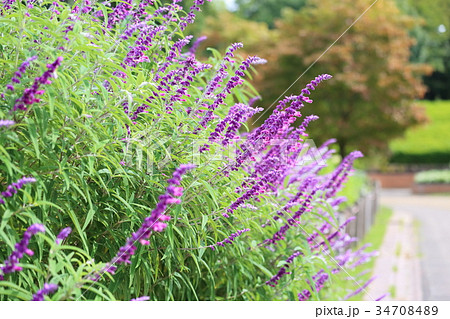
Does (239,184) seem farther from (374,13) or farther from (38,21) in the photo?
(374,13)

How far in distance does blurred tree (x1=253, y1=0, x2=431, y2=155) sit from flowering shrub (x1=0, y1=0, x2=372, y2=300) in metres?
18.0

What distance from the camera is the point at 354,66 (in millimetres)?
21484

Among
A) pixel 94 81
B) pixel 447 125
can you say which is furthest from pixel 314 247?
pixel 447 125

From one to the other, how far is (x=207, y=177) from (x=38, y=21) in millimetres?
1076

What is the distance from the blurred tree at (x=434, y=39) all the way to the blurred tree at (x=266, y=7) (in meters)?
13.2

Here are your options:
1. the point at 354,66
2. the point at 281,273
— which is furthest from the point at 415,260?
the point at 354,66

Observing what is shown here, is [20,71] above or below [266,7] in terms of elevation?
below

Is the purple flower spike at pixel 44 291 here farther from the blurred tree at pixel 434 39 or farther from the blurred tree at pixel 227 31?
the blurred tree at pixel 227 31

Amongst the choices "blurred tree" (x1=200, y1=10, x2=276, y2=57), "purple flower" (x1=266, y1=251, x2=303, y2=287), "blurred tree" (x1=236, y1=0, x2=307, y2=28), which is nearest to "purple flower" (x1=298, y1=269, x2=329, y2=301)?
"purple flower" (x1=266, y1=251, x2=303, y2=287)

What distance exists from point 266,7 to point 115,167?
2140 inches

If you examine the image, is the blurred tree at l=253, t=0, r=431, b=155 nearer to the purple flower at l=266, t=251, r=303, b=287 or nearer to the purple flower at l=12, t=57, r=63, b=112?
the purple flower at l=266, t=251, r=303, b=287

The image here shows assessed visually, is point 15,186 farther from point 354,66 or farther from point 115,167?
point 354,66

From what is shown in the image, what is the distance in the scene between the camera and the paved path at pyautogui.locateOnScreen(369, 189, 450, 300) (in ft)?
27.2

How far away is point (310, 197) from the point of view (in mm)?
3633
